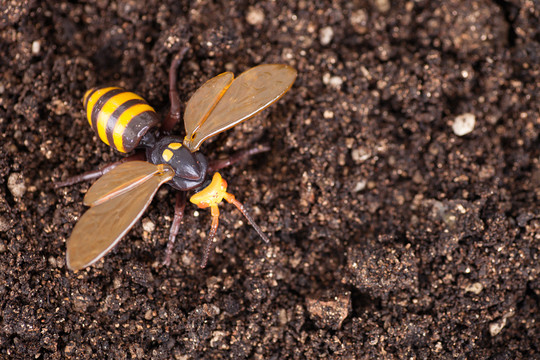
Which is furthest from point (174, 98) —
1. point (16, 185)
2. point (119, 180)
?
point (16, 185)

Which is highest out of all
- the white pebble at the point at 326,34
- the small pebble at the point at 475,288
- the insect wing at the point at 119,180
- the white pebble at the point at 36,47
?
the white pebble at the point at 36,47

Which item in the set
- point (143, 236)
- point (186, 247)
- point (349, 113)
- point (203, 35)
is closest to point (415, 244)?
point (349, 113)

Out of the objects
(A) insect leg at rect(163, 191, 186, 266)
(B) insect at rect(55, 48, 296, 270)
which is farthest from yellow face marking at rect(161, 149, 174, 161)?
(A) insect leg at rect(163, 191, 186, 266)

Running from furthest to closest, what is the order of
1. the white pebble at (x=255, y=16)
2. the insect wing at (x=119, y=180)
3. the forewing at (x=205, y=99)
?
the white pebble at (x=255, y=16)
the forewing at (x=205, y=99)
the insect wing at (x=119, y=180)

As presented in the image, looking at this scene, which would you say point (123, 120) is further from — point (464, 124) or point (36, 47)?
point (464, 124)

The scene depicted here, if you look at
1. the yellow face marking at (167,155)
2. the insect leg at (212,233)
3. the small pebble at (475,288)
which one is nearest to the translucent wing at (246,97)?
the yellow face marking at (167,155)

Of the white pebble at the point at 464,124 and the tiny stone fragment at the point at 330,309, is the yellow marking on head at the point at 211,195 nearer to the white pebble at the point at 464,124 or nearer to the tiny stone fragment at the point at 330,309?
the tiny stone fragment at the point at 330,309

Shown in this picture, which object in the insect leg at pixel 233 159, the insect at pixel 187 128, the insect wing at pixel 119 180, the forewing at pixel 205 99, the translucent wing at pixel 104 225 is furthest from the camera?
the insect leg at pixel 233 159
